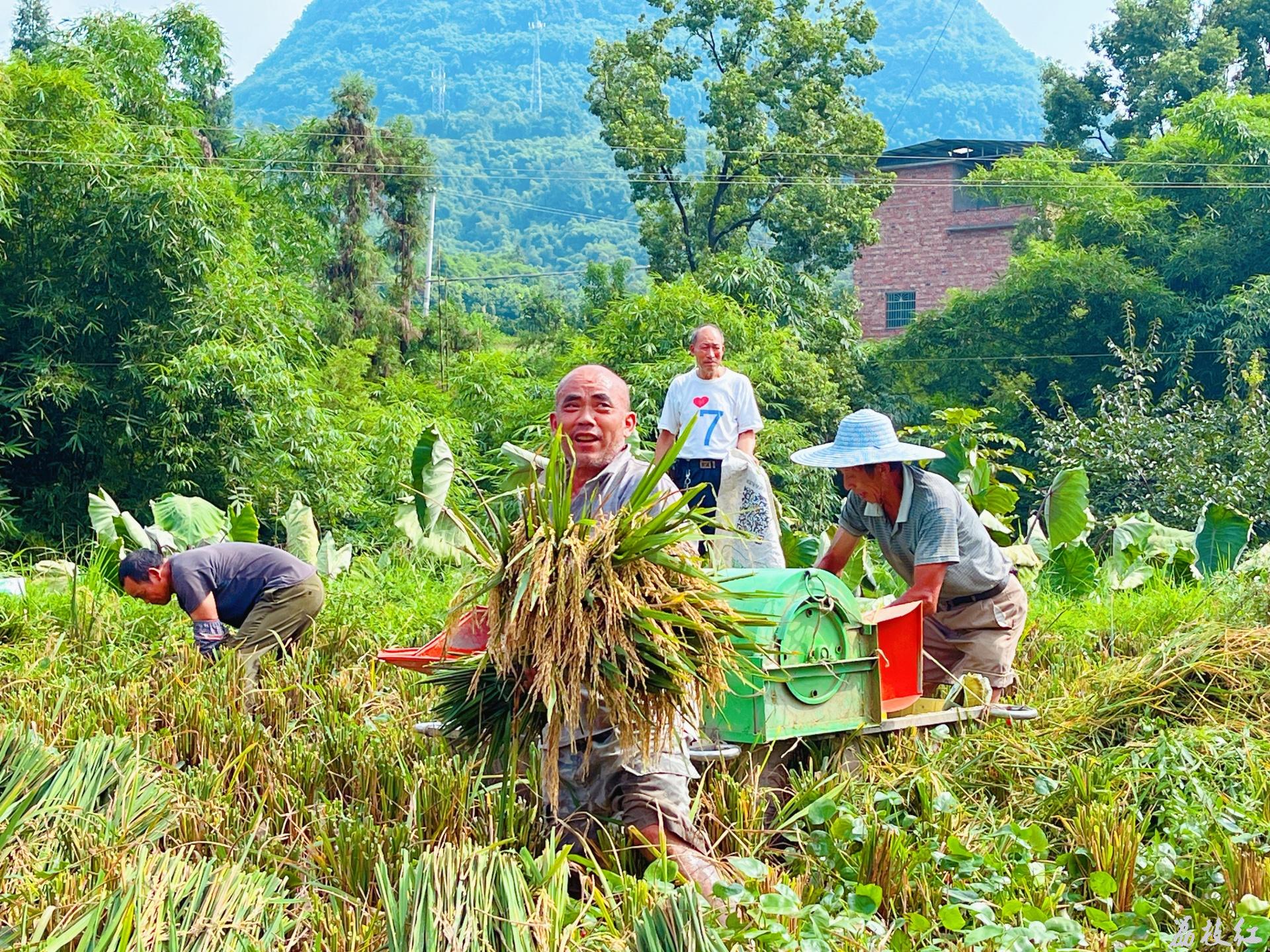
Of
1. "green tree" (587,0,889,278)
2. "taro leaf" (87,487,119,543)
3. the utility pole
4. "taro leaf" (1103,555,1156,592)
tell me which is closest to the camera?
"taro leaf" (1103,555,1156,592)

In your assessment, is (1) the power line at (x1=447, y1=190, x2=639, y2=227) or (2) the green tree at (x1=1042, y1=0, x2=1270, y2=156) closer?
(2) the green tree at (x1=1042, y1=0, x2=1270, y2=156)

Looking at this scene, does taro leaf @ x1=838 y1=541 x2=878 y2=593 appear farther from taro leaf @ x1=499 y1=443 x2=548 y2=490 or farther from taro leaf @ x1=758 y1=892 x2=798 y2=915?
taro leaf @ x1=758 y1=892 x2=798 y2=915

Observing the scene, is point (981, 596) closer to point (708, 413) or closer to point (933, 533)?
point (933, 533)

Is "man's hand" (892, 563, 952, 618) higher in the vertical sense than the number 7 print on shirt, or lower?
lower

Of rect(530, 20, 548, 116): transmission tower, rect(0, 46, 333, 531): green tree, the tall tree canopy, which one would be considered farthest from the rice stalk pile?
rect(530, 20, 548, 116): transmission tower

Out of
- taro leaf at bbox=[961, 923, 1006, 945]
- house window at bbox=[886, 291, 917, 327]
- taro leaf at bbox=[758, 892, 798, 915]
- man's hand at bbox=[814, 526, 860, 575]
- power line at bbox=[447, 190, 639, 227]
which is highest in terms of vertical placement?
power line at bbox=[447, 190, 639, 227]

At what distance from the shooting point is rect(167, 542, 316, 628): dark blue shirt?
6.78 meters

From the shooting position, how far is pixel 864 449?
506cm

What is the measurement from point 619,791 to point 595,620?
633 millimetres

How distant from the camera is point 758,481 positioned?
23.9 feet

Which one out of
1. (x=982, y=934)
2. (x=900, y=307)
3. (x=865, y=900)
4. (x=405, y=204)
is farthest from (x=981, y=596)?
(x=900, y=307)

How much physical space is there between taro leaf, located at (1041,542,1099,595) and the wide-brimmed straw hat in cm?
450

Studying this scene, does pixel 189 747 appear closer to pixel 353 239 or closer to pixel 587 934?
pixel 587 934

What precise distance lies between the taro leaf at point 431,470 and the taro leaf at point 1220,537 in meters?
5.16
